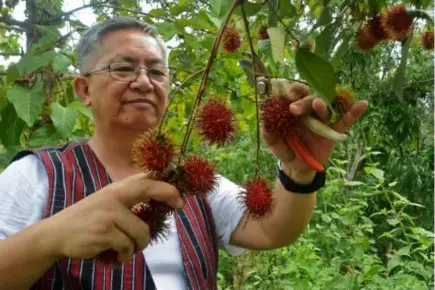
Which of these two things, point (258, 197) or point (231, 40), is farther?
point (231, 40)

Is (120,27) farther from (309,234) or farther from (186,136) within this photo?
(309,234)

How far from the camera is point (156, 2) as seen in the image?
2.56 m

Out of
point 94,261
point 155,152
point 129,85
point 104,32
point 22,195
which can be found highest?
point 104,32

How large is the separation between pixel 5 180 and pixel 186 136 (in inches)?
26.3

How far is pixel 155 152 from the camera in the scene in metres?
0.64

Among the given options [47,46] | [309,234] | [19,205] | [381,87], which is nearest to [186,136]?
[19,205]

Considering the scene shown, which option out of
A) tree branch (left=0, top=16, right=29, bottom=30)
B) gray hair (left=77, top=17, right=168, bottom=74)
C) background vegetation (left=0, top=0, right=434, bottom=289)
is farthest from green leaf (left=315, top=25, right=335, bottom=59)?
tree branch (left=0, top=16, right=29, bottom=30)

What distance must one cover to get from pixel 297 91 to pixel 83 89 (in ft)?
2.57

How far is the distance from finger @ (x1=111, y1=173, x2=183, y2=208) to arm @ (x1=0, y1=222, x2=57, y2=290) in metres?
0.17

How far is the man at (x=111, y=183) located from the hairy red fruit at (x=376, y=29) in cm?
16

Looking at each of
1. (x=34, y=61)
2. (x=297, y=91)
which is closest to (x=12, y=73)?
(x=34, y=61)

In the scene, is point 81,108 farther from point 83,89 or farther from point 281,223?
point 281,223

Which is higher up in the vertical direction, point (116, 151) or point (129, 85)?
point (129, 85)

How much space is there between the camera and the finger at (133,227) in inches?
26.3
